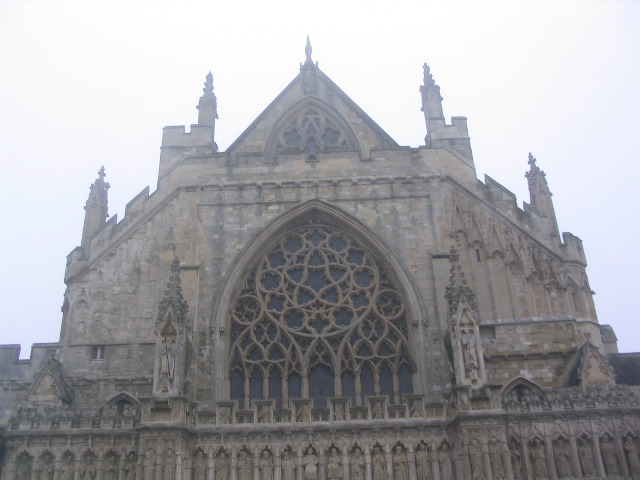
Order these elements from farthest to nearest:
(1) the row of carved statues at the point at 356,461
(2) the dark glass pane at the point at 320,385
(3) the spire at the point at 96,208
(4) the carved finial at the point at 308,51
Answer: (4) the carved finial at the point at 308,51
(3) the spire at the point at 96,208
(2) the dark glass pane at the point at 320,385
(1) the row of carved statues at the point at 356,461

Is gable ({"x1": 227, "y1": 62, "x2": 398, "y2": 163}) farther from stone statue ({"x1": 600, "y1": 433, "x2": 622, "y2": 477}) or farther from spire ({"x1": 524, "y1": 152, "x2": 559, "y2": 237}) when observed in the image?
stone statue ({"x1": 600, "y1": 433, "x2": 622, "y2": 477})

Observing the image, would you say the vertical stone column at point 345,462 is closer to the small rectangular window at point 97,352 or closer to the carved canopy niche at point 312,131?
the small rectangular window at point 97,352

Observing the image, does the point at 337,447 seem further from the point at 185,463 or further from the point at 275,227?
the point at 275,227

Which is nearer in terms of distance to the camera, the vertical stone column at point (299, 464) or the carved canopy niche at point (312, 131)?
the vertical stone column at point (299, 464)

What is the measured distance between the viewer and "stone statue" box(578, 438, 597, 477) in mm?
14727

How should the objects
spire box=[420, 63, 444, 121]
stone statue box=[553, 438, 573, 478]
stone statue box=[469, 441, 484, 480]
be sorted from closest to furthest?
stone statue box=[469, 441, 484, 480] < stone statue box=[553, 438, 573, 478] < spire box=[420, 63, 444, 121]

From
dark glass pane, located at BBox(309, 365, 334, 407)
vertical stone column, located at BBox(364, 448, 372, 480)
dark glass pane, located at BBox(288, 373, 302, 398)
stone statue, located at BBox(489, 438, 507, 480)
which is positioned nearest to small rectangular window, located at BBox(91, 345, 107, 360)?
dark glass pane, located at BBox(288, 373, 302, 398)

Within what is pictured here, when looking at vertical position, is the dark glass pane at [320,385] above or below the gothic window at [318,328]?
below

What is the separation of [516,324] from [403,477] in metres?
5.24

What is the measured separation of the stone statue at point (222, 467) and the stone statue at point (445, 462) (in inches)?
177

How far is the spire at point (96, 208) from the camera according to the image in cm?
2038

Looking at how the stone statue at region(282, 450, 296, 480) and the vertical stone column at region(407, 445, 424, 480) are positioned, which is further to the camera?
the stone statue at region(282, 450, 296, 480)

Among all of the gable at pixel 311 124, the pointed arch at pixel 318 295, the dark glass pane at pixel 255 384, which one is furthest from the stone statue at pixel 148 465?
the gable at pixel 311 124

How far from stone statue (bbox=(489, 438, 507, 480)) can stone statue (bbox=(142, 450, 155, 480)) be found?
692cm
